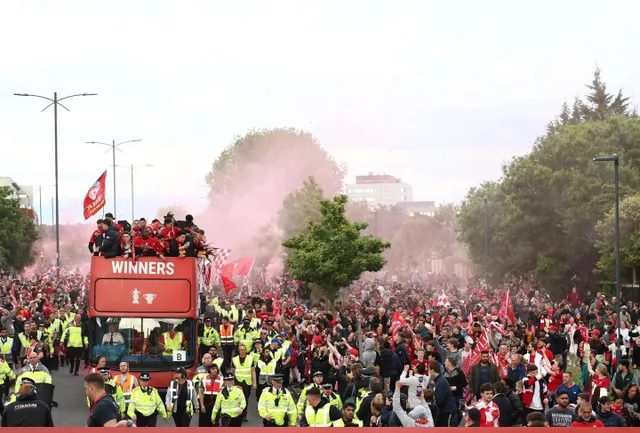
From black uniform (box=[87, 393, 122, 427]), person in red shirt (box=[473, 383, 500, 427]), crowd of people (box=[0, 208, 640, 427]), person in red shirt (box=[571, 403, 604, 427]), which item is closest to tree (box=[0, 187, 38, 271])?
crowd of people (box=[0, 208, 640, 427])

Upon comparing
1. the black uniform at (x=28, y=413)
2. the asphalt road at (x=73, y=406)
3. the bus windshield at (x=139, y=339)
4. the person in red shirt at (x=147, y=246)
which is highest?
the person in red shirt at (x=147, y=246)

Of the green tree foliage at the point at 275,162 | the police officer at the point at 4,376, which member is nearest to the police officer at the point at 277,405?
the police officer at the point at 4,376

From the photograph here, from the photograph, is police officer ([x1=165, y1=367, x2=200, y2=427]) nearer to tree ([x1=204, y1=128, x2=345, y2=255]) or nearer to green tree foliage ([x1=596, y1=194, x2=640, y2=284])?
green tree foliage ([x1=596, y1=194, x2=640, y2=284])

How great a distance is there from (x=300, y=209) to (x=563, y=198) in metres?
29.1

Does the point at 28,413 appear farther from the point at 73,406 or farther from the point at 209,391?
the point at 73,406

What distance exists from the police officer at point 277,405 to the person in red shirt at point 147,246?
595cm

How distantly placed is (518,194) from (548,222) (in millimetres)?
2331

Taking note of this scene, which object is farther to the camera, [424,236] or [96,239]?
[424,236]

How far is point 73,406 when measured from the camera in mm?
23625

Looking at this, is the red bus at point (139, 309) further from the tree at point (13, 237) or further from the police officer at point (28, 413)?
the tree at point (13, 237)

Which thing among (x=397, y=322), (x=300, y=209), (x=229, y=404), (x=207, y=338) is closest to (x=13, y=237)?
(x=300, y=209)

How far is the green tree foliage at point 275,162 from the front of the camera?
113825mm

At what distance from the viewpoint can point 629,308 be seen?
36.3 m

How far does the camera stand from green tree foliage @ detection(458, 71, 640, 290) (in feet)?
179
